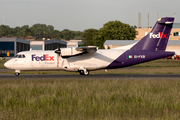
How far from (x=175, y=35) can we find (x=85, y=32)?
184 ft

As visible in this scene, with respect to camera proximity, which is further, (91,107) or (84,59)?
(84,59)

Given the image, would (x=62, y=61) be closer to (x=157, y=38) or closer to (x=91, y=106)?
(x=157, y=38)

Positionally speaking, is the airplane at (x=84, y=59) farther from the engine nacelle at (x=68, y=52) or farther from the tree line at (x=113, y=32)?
the tree line at (x=113, y=32)

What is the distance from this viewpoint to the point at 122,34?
120125 mm

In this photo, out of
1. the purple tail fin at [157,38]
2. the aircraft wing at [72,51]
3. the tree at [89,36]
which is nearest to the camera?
the aircraft wing at [72,51]

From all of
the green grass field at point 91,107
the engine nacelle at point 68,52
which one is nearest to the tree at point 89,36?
the engine nacelle at point 68,52

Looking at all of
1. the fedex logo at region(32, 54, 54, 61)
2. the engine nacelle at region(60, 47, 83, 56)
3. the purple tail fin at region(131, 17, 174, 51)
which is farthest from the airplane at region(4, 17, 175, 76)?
the engine nacelle at region(60, 47, 83, 56)

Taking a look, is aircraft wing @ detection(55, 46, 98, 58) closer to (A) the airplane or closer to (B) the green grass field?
(A) the airplane

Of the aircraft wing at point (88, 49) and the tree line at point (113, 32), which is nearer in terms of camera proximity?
the aircraft wing at point (88, 49)

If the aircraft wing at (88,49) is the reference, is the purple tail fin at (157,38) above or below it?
above

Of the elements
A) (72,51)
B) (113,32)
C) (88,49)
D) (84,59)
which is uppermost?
(113,32)

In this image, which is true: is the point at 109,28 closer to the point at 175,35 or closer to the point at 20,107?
the point at 175,35

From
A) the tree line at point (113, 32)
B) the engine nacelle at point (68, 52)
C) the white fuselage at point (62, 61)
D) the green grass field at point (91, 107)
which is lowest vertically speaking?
the green grass field at point (91, 107)

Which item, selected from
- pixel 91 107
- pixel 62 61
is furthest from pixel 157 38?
pixel 91 107
